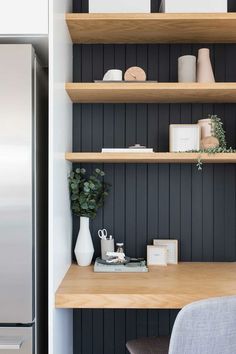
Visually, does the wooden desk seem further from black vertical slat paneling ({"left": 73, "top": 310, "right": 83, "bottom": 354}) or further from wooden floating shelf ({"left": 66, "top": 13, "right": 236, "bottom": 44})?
wooden floating shelf ({"left": 66, "top": 13, "right": 236, "bottom": 44})

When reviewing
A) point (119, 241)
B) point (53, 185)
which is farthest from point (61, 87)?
point (119, 241)

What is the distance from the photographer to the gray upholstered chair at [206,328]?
1206mm

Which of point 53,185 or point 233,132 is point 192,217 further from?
point 53,185

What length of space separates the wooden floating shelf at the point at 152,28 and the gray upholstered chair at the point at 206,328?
1334mm

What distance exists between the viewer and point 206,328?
123 cm

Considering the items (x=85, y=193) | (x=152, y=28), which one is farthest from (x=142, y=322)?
(x=152, y=28)

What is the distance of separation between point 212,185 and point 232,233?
0.99 ft

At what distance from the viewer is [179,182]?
2.20m

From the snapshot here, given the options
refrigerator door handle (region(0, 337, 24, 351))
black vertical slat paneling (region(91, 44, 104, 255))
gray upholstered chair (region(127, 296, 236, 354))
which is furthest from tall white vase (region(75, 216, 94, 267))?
gray upholstered chair (region(127, 296, 236, 354))

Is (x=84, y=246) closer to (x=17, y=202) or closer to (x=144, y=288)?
(x=144, y=288)

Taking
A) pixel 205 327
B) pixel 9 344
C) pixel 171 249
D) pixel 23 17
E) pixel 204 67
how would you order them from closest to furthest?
pixel 205 327 < pixel 9 344 < pixel 23 17 < pixel 204 67 < pixel 171 249

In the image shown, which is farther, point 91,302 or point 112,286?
point 112,286

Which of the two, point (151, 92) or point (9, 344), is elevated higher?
point (151, 92)

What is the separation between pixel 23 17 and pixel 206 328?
4.63 ft
